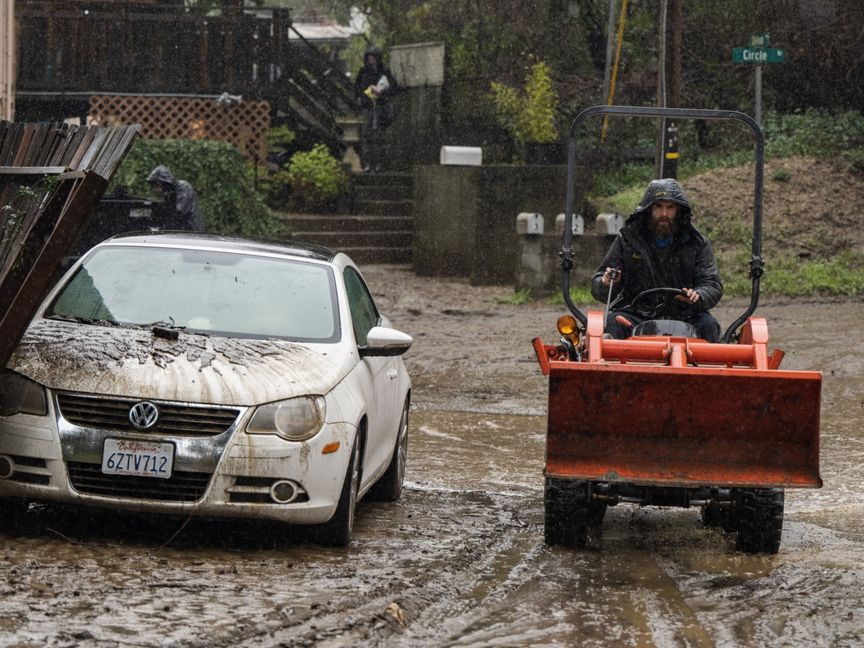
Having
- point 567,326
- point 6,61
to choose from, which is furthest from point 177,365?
point 6,61

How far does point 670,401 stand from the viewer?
7875mm

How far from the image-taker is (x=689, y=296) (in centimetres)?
906

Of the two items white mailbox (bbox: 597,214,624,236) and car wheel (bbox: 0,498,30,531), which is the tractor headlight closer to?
car wheel (bbox: 0,498,30,531)

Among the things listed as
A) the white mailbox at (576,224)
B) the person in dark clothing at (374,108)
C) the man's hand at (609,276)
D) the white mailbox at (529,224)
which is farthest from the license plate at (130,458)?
the person in dark clothing at (374,108)

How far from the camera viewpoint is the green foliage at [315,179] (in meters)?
26.5

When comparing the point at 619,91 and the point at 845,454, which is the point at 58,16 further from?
the point at 845,454

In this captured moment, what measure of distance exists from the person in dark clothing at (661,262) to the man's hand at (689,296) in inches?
4.4

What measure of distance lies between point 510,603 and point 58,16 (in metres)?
22.2

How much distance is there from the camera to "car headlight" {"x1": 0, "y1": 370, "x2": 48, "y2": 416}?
7.38m

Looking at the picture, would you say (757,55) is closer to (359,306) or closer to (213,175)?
(213,175)

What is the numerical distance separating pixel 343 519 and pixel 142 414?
1167 mm

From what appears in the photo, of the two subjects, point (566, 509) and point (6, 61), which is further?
point (6, 61)

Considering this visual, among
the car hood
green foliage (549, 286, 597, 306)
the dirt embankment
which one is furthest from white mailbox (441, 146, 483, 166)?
the car hood

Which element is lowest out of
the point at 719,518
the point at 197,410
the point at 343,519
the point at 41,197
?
the point at 719,518
